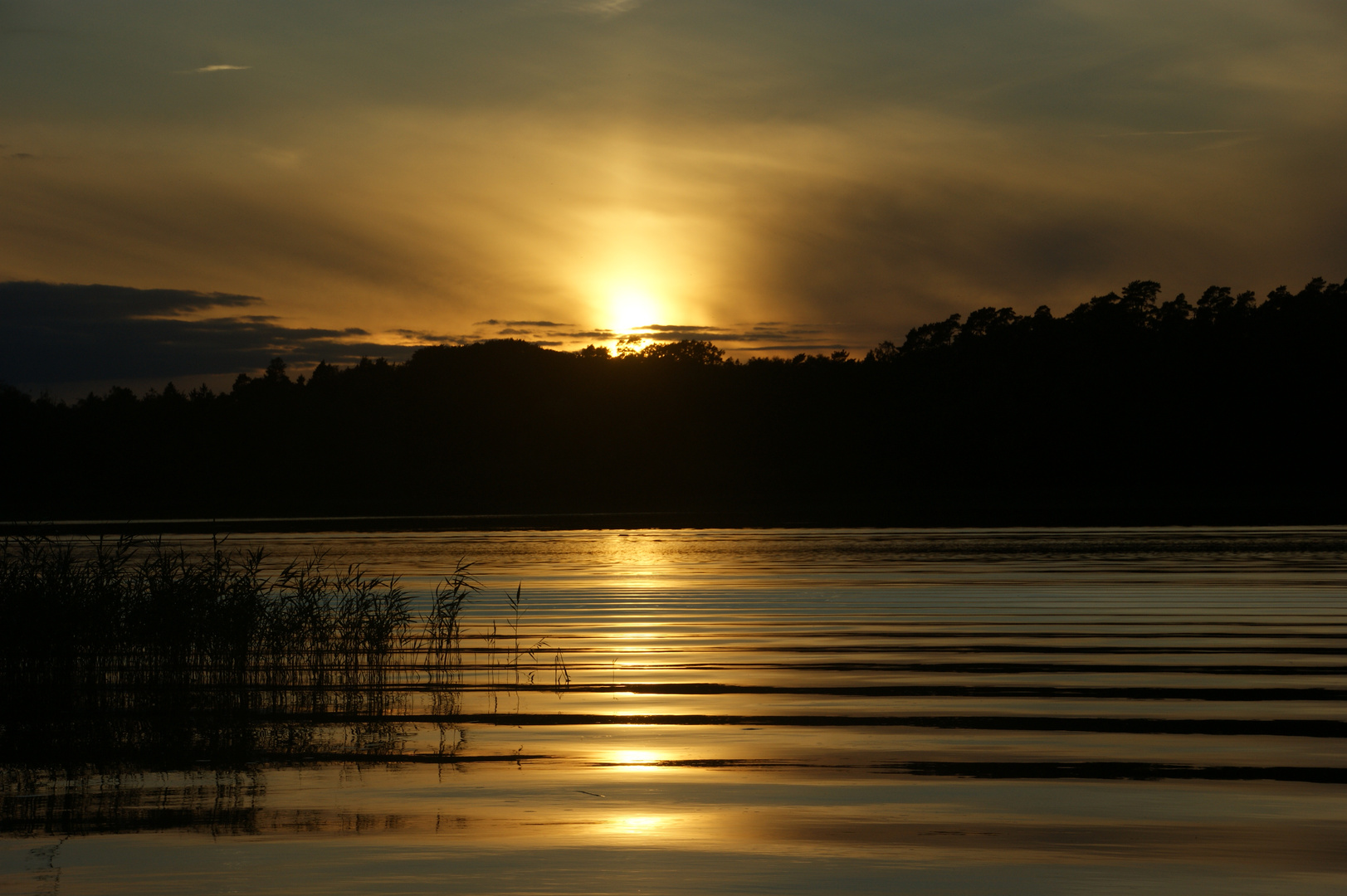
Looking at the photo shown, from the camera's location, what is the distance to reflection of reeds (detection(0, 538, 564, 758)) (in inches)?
624

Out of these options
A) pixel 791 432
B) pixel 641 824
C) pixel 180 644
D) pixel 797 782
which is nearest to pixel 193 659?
pixel 180 644

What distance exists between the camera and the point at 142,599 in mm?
20125

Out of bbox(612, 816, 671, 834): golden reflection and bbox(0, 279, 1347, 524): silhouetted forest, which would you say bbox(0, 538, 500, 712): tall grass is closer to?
bbox(612, 816, 671, 834): golden reflection

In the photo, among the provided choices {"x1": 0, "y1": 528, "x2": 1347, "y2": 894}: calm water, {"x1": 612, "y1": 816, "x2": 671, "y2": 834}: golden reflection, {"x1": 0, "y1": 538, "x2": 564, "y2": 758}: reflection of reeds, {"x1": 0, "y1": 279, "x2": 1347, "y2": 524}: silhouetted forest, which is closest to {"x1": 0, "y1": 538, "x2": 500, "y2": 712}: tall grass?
{"x1": 0, "y1": 538, "x2": 564, "y2": 758}: reflection of reeds

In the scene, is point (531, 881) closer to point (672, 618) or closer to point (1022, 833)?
point (1022, 833)

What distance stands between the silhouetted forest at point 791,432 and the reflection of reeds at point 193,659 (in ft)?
201

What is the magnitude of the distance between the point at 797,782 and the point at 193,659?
40.4ft

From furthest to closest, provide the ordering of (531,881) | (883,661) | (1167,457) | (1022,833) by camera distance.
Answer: (1167,457) < (883,661) < (1022,833) < (531,881)

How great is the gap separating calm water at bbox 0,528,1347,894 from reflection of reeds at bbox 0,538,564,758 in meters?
1.12

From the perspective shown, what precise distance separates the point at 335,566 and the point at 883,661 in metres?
30.2

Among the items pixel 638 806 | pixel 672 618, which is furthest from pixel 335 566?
pixel 638 806

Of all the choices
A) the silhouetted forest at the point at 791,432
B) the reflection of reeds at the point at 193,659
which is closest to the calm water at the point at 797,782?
the reflection of reeds at the point at 193,659

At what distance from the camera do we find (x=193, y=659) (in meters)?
20.1

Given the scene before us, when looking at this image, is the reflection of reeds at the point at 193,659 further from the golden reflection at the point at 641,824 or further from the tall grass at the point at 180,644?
the golden reflection at the point at 641,824
